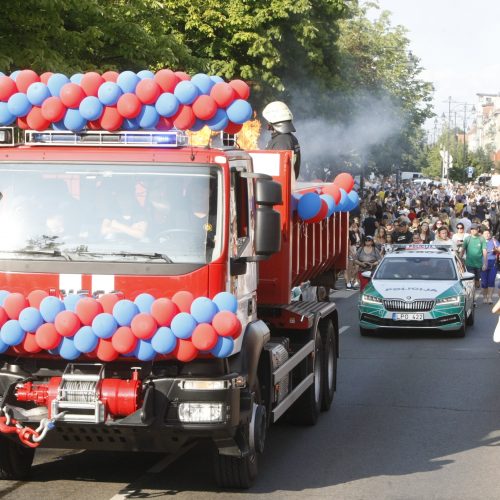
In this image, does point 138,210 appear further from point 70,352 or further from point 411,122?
point 411,122

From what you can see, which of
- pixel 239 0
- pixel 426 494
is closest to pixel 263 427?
pixel 426 494

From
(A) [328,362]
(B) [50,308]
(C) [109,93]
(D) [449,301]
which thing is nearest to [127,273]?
(B) [50,308]

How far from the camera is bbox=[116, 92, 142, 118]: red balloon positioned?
29.1 feet

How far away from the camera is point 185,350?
8.05 m

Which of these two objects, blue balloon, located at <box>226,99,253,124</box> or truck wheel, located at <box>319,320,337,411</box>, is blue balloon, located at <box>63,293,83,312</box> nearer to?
blue balloon, located at <box>226,99,253,124</box>

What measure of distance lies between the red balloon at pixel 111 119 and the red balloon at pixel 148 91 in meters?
0.21

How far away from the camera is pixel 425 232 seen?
30953 mm

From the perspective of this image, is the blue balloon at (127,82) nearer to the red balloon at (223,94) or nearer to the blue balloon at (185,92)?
the blue balloon at (185,92)

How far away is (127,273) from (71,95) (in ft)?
4.93

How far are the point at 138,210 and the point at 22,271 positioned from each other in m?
0.90

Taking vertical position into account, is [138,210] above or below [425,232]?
above

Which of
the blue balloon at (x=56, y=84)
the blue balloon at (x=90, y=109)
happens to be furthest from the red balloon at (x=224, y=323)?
the blue balloon at (x=56, y=84)

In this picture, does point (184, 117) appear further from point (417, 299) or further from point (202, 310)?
point (417, 299)

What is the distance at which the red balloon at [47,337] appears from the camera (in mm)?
8086
